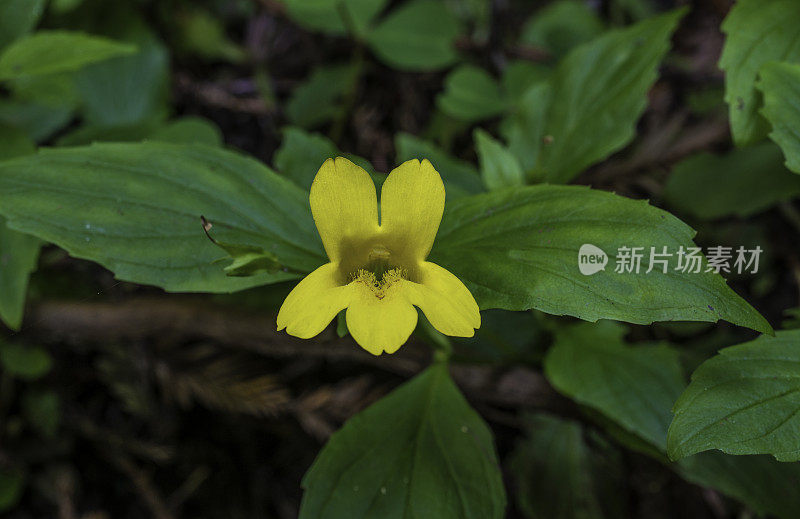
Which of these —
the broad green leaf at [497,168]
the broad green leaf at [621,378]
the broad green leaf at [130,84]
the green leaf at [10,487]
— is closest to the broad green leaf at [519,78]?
the broad green leaf at [497,168]

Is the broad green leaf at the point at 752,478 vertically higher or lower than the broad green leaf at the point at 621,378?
lower

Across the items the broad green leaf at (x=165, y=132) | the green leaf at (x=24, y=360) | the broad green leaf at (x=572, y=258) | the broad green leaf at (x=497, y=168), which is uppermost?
the broad green leaf at (x=572, y=258)

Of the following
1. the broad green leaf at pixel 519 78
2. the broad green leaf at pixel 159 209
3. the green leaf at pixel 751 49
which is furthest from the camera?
the broad green leaf at pixel 519 78

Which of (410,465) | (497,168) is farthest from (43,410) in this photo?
(497,168)

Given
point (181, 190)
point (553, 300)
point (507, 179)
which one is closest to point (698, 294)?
point (553, 300)

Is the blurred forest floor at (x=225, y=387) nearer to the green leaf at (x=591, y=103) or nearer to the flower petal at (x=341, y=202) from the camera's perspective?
the green leaf at (x=591, y=103)

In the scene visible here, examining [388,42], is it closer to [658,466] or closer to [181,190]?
[181,190]
